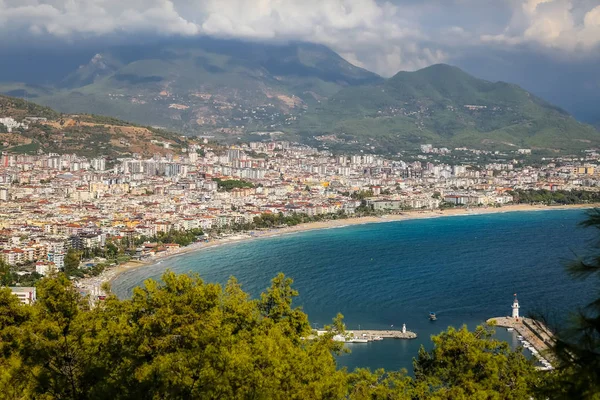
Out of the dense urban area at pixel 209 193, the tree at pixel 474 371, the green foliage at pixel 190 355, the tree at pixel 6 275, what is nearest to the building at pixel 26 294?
the dense urban area at pixel 209 193

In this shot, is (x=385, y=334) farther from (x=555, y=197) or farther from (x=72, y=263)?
(x=555, y=197)

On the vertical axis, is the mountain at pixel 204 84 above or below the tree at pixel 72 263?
above

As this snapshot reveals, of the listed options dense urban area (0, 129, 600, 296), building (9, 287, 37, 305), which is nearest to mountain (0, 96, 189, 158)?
dense urban area (0, 129, 600, 296)

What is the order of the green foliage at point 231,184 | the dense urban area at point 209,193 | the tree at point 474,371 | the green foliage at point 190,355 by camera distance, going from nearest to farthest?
1. the green foliage at point 190,355
2. the tree at point 474,371
3. the dense urban area at point 209,193
4. the green foliage at point 231,184

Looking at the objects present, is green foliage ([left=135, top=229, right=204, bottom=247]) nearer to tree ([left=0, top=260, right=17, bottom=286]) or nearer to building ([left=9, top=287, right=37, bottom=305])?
tree ([left=0, top=260, right=17, bottom=286])

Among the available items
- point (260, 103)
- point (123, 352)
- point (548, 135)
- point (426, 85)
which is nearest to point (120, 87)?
point (260, 103)

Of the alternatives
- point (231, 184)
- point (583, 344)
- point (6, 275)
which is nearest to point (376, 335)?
point (6, 275)

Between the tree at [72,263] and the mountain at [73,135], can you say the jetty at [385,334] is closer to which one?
the tree at [72,263]

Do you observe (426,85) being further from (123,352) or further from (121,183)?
(123,352)
